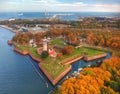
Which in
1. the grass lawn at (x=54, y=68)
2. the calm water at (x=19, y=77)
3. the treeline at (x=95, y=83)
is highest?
the treeline at (x=95, y=83)

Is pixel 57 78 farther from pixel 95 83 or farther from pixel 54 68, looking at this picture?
pixel 95 83

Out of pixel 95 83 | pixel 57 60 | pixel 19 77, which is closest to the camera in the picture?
pixel 95 83

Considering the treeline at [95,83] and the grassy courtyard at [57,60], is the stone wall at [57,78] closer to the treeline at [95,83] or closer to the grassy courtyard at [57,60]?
the grassy courtyard at [57,60]

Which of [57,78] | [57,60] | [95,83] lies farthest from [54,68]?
[95,83]

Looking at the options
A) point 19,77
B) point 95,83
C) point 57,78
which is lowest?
point 19,77

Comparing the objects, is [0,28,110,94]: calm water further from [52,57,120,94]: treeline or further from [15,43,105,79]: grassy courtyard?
[52,57,120,94]: treeline

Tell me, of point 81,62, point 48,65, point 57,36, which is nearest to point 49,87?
point 48,65

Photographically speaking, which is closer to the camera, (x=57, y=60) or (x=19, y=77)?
(x=19, y=77)

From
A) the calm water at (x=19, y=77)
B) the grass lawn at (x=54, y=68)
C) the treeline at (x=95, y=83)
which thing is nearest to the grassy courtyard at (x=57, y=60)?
the grass lawn at (x=54, y=68)
